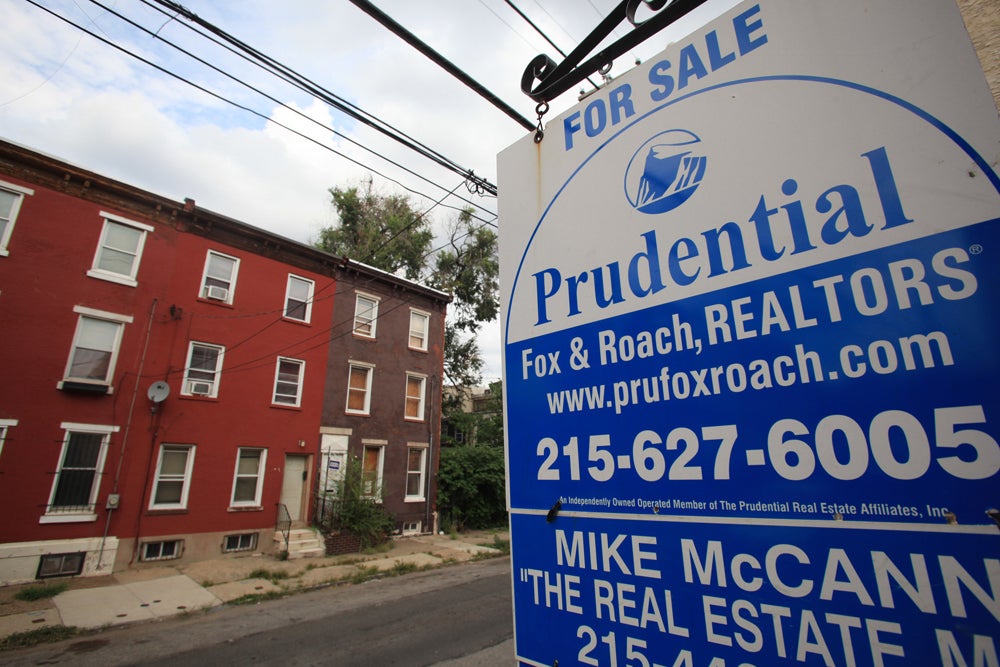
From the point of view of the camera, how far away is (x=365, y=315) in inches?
719

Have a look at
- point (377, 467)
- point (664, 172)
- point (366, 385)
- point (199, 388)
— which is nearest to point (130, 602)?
point (199, 388)

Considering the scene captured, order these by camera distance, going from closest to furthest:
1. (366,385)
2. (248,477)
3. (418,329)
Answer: (248,477) → (366,385) → (418,329)

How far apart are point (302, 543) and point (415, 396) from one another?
7049 millimetres

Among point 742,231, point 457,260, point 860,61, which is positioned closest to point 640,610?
point 742,231

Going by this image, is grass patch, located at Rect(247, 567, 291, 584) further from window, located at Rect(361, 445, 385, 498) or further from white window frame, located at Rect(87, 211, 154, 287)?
white window frame, located at Rect(87, 211, 154, 287)

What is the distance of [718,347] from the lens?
1.27m

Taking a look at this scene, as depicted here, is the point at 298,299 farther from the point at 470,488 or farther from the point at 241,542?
the point at 470,488

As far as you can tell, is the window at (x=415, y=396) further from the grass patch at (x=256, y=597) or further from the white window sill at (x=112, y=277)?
the white window sill at (x=112, y=277)

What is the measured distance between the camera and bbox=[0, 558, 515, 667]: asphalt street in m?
6.23

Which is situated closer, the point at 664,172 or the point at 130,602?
the point at 664,172

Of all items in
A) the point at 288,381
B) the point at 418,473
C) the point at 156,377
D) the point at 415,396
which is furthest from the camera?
the point at 415,396

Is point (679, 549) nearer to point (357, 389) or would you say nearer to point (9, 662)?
point (9, 662)

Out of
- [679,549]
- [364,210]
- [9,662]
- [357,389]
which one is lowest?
[9,662]

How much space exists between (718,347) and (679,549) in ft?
1.77
